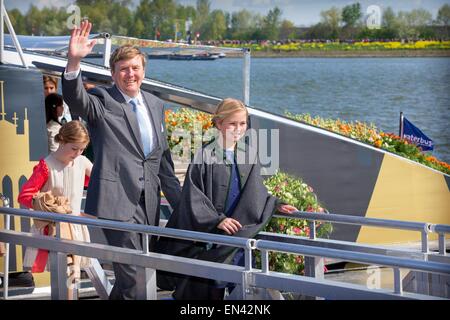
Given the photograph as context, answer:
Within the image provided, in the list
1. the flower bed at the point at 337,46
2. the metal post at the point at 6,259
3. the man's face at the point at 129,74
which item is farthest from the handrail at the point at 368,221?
the flower bed at the point at 337,46

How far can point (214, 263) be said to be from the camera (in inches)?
158

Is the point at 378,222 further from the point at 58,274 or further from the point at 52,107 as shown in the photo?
the point at 52,107

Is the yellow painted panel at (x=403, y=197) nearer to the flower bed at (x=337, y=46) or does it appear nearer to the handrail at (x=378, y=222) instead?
the handrail at (x=378, y=222)

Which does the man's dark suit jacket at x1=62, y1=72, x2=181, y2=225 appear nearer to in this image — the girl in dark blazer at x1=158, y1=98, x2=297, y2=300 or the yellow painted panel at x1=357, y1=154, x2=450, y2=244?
the girl in dark blazer at x1=158, y1=98, x2=297, y2=300

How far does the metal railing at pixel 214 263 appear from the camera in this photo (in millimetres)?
3506

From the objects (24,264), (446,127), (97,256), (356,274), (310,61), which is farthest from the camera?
(310,61)

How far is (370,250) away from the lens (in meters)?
4.56

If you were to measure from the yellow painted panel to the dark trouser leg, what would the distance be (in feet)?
12.3

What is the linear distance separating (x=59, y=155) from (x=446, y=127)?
25.5 meters

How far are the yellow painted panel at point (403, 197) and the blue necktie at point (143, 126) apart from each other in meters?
3.68

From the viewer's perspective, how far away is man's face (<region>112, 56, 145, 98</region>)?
15.1ft

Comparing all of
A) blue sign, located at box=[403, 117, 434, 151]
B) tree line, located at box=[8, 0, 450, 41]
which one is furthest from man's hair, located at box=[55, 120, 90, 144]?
tree line, located at box=[8, 0, 450, 41]

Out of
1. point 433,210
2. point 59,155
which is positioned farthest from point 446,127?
point 59,155

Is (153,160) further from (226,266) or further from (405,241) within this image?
(405,241)
